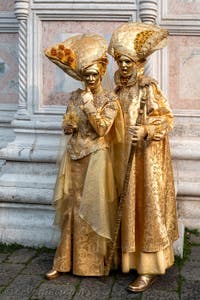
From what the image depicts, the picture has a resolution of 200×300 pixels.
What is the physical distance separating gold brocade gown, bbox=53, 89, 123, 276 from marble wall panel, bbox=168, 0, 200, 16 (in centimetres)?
155

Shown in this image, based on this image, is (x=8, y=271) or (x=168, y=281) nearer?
(x=168, y=281)

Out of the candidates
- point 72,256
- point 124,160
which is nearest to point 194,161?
point 124,160

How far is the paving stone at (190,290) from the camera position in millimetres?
3635

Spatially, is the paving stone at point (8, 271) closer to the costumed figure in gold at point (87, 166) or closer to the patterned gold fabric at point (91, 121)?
the costumed figure in gold at point (87, 166)

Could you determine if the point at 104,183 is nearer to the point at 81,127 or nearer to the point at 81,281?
the point at 81,127

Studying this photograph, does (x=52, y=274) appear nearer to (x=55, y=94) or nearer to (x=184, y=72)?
(x=55, y=94)

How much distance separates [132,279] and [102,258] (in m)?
0.30

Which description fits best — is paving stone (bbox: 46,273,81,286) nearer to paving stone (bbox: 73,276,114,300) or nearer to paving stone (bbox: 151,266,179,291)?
paving stone (bbox: 73,276,114,300)

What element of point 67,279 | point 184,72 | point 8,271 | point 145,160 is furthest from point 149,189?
point 184,72

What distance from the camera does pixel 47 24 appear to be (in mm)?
4965

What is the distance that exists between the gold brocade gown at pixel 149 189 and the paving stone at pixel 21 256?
990 mm

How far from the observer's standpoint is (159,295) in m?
3.68

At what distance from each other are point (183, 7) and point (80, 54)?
164 centimetres

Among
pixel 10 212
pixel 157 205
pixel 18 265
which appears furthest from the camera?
pixel 10 212
